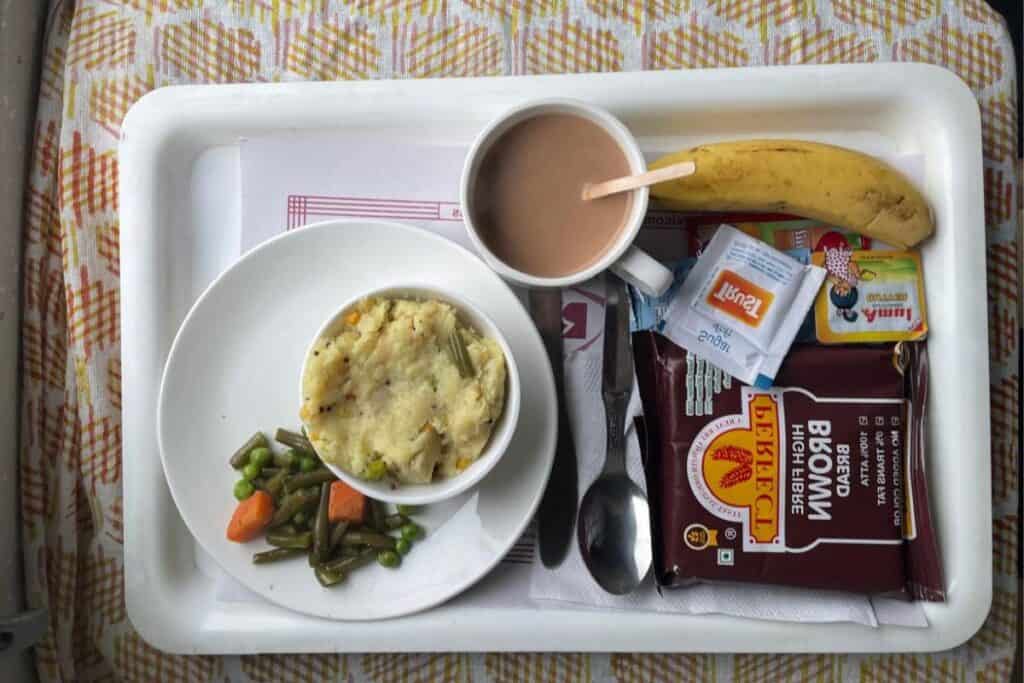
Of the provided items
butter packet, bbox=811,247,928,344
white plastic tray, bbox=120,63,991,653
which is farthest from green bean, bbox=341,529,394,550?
butter packet, bbox=811,247,928,344

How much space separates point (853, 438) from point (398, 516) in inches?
27.8

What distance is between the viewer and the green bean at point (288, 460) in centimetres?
132

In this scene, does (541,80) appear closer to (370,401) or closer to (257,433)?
(370,401)

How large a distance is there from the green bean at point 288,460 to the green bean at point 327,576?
0.52ft

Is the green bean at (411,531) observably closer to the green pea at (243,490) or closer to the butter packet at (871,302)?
the green pea at (243,490)

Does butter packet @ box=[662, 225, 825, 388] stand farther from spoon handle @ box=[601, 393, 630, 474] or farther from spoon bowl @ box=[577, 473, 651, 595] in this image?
spoon bowl @ box=[577, 473, 651, 595]

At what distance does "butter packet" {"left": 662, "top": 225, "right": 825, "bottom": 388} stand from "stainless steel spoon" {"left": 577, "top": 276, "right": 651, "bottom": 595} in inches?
3.3

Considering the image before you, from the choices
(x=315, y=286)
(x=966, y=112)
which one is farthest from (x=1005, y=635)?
(x=315, y=286)

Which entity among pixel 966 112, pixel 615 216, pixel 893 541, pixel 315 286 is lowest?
pixel 893 541

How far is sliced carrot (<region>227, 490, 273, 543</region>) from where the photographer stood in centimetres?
128

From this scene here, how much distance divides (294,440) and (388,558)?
0.76 feet

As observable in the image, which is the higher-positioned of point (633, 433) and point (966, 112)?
point (966, 112)

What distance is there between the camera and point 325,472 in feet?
4.34

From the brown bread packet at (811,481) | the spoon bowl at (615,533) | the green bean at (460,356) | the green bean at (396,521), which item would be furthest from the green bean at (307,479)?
the brown bread packet at (811,481)
